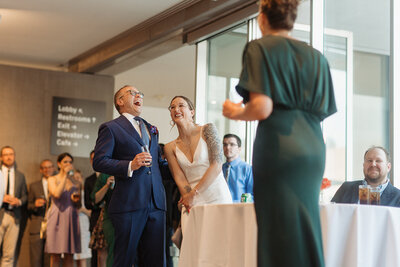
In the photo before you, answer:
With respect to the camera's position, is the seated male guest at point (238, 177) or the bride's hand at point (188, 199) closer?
the bride's hand at point (188, 199)

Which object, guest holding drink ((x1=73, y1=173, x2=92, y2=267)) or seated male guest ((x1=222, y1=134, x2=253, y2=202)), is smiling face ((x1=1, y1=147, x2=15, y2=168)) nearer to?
guest holding drink ((x1=73, y1=173, x2=92, y2=267))

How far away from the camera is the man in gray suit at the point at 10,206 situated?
8453mm

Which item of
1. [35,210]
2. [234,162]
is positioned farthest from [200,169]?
[35,210]

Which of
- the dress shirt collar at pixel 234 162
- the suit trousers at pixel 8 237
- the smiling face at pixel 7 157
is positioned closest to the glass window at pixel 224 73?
the dress shirt collar at pixel 234 162

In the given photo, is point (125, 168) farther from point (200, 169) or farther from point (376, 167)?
point (376, 167)

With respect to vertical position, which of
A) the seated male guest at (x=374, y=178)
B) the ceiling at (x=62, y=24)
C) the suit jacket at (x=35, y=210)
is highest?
the ceiling at (x=62, y=24)

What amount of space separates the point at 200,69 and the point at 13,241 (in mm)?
3529

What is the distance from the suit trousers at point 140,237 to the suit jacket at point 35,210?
5.48 meters

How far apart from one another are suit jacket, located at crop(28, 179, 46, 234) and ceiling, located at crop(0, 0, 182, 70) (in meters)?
2.24

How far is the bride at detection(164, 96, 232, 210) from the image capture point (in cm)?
388

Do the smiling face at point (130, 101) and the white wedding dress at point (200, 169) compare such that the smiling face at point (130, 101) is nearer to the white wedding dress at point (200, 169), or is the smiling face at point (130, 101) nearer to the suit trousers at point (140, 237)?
the white wedding dress at point (200, 169)

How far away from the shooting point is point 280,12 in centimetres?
222

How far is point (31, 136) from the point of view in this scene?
33.0ft

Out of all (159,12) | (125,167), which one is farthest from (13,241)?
(125,167)
